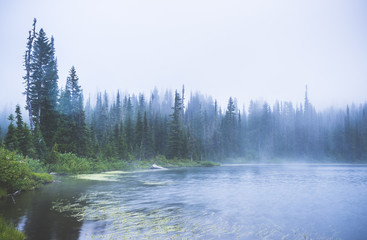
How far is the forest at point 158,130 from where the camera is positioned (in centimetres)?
4656

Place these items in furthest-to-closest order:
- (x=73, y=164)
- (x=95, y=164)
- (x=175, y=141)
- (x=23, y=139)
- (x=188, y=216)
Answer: (x=175, y=141)
(x=95, y=164)
(x=73, y=164)
(x=23, y=139)
(x=188, y=216)

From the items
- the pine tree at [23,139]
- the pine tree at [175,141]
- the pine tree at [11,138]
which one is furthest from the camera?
the pine tree at [175,141]

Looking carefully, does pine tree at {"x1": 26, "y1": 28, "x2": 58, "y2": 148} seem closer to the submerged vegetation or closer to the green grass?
the submerged vegetation

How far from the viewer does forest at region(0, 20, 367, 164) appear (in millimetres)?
46562

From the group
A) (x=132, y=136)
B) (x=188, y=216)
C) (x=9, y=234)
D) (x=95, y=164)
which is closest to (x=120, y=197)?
(x=188, y=216)

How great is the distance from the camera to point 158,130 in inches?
3639

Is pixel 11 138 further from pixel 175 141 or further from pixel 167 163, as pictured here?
pixel 175 141

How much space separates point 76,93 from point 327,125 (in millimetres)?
125060

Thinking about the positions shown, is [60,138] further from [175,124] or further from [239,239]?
[239,239]

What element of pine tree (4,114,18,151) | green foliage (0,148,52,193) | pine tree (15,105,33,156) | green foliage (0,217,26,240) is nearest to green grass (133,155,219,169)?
pine tree (15,105,33,156)

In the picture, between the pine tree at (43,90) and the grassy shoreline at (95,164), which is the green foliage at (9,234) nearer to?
the grassy shoreline at (95,164)

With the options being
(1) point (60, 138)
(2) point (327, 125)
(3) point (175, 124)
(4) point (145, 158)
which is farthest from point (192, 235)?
(2) point (327, 125)

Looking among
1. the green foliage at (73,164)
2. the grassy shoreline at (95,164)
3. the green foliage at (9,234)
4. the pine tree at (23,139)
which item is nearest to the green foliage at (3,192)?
the green foliage at (9,234)

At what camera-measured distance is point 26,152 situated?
32906 millimetres
